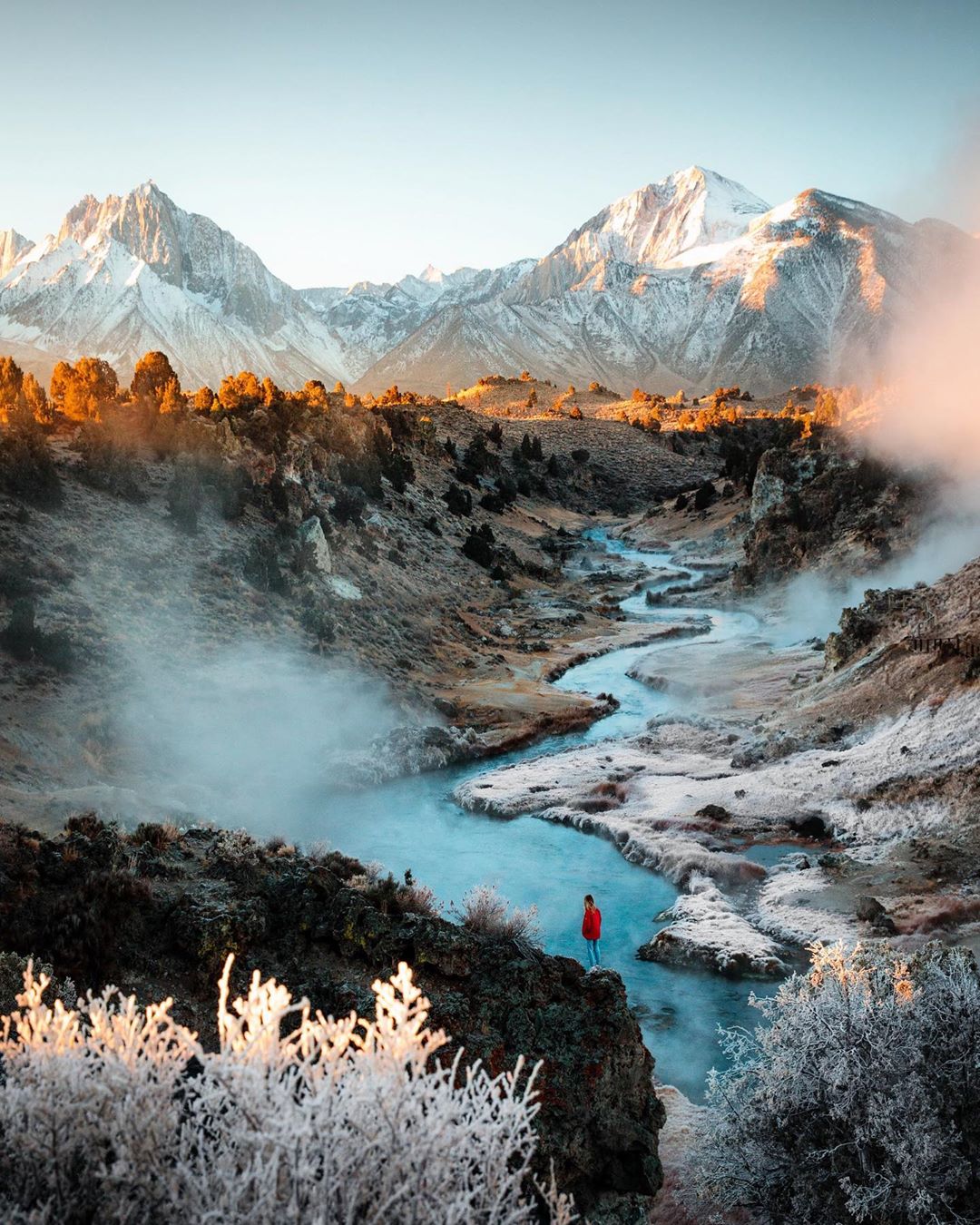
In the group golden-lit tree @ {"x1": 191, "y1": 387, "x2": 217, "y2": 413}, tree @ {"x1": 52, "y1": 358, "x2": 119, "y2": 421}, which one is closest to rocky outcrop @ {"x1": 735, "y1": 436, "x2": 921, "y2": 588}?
golden-lit tree @ {"x1": 191, "y1": 387, "x2": 217, "y2": 413}

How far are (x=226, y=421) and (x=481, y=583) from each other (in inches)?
550

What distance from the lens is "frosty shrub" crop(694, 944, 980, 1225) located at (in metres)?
6.35

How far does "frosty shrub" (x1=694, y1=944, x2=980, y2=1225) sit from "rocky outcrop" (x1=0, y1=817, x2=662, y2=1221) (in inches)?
35.9

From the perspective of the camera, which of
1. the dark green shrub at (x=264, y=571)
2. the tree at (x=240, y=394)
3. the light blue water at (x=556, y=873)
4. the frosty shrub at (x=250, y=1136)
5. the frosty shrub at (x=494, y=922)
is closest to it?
the frosty shrub at (x=250, y=1136)

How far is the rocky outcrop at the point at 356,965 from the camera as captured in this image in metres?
6.71

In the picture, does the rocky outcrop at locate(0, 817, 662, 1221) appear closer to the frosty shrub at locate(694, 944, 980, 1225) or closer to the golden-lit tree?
the frosty shrub at locate(694, 944, 980, 1225)

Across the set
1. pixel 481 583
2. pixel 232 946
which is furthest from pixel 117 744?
pixel 481 583

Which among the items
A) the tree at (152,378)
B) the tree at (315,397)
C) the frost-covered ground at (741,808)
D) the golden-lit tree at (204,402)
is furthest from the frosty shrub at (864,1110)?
the tree at (315,397)

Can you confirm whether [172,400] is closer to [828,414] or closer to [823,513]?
[823,513]

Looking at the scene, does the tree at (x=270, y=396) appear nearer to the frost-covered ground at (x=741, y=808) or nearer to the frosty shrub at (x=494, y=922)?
the frost-covered ground at (x=741, y=808)

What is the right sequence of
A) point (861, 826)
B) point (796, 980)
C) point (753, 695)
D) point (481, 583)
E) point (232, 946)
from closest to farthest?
point (232, 946), point (796, 980), point (861, 826), point (753, 695), point (481, 583)

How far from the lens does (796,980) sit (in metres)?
9.24

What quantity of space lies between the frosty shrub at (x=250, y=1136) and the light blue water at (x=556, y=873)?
7566mm

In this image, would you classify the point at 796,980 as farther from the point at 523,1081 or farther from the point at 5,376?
the point at 5,376
